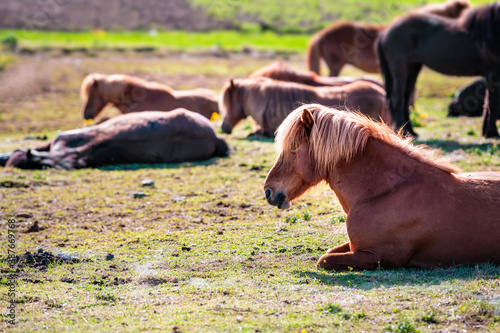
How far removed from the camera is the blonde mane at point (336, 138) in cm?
531

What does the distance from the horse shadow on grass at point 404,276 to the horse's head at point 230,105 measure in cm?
711

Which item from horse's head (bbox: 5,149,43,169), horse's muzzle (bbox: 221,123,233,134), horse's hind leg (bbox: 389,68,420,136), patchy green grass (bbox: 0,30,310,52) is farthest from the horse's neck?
patchy green grass (bbox: 0,30,310,52)

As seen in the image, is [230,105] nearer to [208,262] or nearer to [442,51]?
[442,51]

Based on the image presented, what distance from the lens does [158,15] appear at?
3038 cm

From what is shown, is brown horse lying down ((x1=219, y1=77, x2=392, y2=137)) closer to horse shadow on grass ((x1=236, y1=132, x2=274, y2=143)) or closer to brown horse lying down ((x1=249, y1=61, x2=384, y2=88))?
horse shadow on grass ((x1=236, y1=132, x2=274, y2=143))

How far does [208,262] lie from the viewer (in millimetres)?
5793

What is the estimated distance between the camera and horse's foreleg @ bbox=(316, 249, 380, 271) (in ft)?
17.0

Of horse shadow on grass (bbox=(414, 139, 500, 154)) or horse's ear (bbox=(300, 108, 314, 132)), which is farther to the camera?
horse shadow on grass (bbox=(414, 139, 500, 154))

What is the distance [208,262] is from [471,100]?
9.18m

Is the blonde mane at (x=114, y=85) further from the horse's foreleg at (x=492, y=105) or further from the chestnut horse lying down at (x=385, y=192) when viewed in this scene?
the chestnut horse lying down at (x=385, y=192)

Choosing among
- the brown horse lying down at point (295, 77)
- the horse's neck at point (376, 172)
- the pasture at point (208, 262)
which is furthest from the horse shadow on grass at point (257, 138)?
the horse's neck at point (376, 172)

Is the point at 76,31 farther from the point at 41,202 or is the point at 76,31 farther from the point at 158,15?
the point at 41,202

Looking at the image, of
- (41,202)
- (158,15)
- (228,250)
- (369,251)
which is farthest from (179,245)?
(158,15)

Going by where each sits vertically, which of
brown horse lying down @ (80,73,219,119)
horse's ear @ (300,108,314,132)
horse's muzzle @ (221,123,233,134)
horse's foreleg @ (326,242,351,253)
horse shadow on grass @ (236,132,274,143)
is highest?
horse's ear @ (300,108,314,132)
